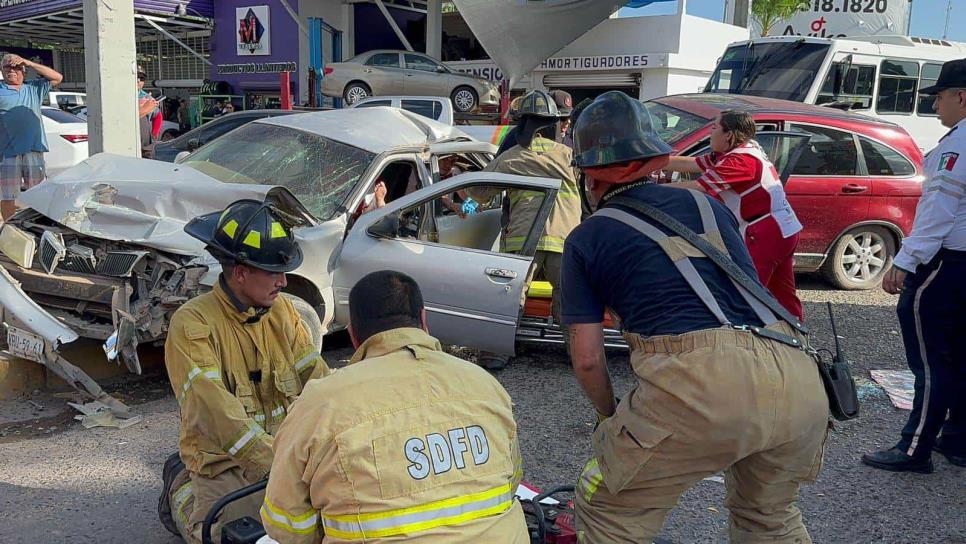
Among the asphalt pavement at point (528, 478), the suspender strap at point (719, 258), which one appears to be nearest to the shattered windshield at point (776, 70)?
the asphalt pavement at point (528, 478)

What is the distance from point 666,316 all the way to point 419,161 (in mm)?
3971

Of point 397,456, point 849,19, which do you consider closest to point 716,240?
point 397,456

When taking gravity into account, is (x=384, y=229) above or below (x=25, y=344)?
above

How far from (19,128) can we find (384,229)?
4758mm

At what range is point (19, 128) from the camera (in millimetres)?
7668

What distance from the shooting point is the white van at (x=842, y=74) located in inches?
420

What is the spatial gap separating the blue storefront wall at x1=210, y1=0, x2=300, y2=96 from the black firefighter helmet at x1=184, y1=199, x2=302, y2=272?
2208 cm

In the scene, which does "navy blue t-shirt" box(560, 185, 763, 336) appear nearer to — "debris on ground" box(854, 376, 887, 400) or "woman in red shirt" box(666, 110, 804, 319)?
"woman in red shirt" box(666, 110, 804, 319)

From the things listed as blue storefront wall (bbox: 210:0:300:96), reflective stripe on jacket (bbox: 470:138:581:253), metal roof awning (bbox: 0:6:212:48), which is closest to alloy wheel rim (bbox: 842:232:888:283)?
reflective stripe on jacket (bbox: 470:138:581:253)

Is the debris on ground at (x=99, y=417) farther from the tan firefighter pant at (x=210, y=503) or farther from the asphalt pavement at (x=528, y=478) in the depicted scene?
the tan firefighter pant at (x=210, y=503)

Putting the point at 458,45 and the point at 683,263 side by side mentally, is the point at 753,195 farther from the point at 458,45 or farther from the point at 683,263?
the point at 458,45

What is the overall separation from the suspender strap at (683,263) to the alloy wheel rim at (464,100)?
17.3m

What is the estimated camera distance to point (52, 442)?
4.14 m

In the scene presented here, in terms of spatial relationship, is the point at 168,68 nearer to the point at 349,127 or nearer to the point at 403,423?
the point at 349,127
